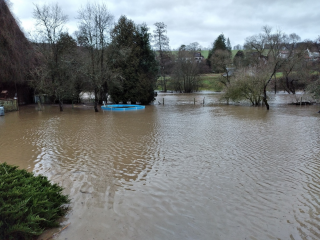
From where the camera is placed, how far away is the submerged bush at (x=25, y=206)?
2919 mm

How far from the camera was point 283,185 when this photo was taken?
5301mm

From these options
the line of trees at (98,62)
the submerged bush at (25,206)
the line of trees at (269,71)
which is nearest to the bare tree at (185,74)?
the line of trees at (269,71)

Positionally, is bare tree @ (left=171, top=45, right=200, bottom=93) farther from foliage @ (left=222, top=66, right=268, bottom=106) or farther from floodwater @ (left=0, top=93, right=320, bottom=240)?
floodwater @ (left=0, top=93, right=320, bottom=240)

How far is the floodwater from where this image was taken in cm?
362

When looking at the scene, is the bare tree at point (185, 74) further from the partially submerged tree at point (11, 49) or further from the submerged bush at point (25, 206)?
the submerged bush at point (25, 206)

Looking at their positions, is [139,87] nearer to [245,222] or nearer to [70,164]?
[70,164]

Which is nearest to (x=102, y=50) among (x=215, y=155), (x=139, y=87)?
(x=139, y=87)

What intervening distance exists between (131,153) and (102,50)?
15890mm

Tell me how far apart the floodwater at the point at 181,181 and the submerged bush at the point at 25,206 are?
0.87 feet

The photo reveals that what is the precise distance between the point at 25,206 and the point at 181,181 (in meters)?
3.27

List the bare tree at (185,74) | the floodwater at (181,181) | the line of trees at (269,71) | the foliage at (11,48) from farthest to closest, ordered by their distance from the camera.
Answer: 1. the bare tree at (185,74)
2. the line of trees at (269,71)
3. the foliage at (11,48)
4. the floodwater at (181,181)

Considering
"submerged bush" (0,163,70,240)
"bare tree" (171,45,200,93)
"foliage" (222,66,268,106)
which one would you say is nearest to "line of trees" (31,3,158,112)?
"foliage" (222,66,268,106)

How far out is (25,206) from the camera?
3.12 metres

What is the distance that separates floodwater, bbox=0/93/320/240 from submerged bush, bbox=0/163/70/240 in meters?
0.26
